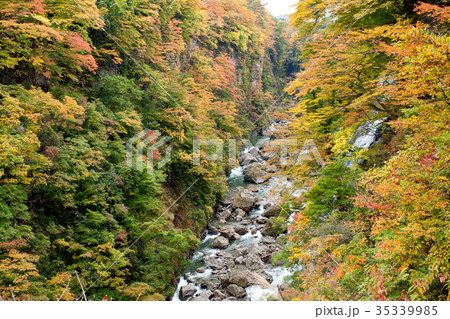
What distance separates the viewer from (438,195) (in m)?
2.90

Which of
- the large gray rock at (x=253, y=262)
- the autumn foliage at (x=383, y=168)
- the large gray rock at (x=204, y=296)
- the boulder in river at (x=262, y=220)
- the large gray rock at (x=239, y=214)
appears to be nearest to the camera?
the autumn foliage at (x=383, y=168)

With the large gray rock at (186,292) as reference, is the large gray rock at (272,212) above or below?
below

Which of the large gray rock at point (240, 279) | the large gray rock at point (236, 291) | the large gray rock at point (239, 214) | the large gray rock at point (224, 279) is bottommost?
the large gray rock at point (239, 214)

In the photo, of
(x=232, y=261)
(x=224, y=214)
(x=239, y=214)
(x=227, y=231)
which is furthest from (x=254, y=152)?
(x=232, y=261)

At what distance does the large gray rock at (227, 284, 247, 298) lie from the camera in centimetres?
854

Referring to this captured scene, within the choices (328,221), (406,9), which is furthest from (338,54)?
(328,221)

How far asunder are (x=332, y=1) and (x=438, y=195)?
579cm

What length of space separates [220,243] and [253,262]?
2166mm

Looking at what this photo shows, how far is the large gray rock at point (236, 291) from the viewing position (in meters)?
8.54

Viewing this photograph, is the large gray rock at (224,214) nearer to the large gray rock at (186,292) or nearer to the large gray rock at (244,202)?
the large gray rock at (244,202)

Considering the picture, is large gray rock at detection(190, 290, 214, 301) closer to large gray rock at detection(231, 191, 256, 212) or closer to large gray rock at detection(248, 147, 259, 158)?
large gray rock at detection(231, 191, 256, 212)

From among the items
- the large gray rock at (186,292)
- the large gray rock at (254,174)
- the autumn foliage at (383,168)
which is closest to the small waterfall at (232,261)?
the large gray rock at (186,292)

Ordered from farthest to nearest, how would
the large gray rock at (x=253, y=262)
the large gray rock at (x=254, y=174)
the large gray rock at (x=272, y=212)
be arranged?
1. the large gray rock at (x=254, y=174)
2. the large gray rock at (x=272, y=212)
3. the large gray rock at (x=253, y=262)

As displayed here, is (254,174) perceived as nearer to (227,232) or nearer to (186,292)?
(227,232)
